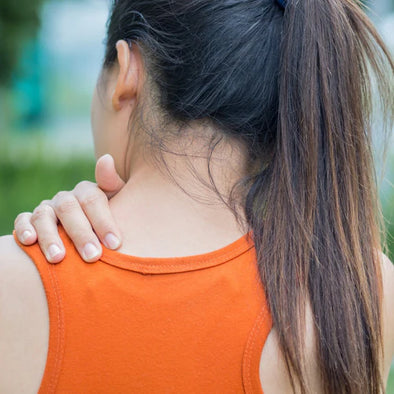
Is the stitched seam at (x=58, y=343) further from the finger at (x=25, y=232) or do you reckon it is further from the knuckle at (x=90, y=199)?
the knuckle at (x=90, y=199)

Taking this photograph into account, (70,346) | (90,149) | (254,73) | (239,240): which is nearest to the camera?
(70,346)

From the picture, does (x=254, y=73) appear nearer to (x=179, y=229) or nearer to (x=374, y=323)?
(x=179, y=229)

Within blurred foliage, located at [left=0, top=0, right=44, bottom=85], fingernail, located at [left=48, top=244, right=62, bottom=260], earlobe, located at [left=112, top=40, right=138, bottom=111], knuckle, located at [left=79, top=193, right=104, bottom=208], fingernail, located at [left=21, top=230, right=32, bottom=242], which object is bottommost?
fingernail, located at [left=48, top=244, right=62, bottom=260]

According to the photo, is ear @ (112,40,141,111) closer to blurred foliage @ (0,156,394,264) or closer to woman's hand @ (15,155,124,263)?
woman's hand @ (15,155,124,263)

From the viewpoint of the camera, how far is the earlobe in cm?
140

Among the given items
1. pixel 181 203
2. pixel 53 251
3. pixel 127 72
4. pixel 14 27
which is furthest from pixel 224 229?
pixel 14 27

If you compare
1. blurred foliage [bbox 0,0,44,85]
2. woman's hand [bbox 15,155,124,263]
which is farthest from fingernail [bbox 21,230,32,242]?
blurred foliage [bbox 0,0,44,85]

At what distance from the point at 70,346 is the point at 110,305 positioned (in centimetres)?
10

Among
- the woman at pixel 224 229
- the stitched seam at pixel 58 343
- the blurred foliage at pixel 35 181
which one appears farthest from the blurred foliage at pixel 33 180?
the stitched seam at pixel 58 343

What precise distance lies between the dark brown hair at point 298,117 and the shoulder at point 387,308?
0.05 m

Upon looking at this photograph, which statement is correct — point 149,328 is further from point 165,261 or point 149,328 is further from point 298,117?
point 298,117

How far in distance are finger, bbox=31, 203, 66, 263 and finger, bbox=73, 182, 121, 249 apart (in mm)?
72

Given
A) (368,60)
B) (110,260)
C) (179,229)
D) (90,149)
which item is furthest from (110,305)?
(90,149)

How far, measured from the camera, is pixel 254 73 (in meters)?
1.33
